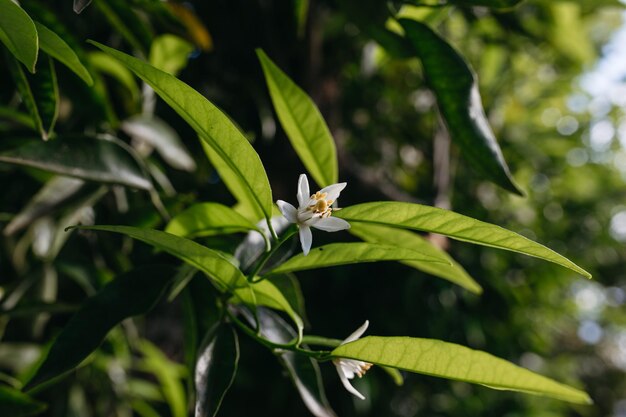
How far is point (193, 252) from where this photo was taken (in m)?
0.43

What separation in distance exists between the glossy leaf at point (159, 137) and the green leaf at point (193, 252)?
435 mm

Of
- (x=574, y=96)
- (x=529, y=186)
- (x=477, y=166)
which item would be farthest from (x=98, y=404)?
(x=574, y=96)

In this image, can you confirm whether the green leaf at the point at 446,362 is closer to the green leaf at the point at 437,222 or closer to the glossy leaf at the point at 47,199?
the green leaf at the point at 437,222

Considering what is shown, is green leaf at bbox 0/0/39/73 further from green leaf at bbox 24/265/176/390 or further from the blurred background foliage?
green leaf at bbox 24/265/176/390

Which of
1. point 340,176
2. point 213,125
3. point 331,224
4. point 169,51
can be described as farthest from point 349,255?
point 340,176

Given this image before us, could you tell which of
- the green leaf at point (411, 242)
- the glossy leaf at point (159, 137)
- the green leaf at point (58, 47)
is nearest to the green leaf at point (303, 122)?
the green leaf at point (411, 242)

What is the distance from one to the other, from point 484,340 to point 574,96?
4.30 ft

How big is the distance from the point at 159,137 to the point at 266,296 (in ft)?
1.46

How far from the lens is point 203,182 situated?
42.1 inches

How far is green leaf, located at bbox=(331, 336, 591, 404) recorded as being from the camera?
43 centimetres

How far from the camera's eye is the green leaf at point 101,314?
477mm

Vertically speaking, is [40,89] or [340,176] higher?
[40,89]

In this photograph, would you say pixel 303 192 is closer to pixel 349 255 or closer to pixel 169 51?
pixel 349 255

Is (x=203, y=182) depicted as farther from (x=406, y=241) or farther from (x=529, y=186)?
(x=529, y=186)
